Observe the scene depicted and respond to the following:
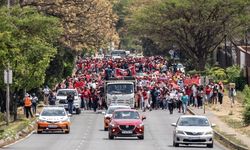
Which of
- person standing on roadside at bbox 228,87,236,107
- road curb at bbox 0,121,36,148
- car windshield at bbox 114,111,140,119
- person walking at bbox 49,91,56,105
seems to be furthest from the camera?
person standing on roadside at bbox 228,87,236,107

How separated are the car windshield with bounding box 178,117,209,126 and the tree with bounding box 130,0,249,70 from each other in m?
47.5

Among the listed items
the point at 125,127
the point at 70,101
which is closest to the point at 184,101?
the point at 70,101

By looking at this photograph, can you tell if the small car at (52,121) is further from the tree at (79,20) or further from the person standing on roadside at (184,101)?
the tree at (79,20)

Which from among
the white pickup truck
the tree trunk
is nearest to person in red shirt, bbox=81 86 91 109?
the white pickup truck

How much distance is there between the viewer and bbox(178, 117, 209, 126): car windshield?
4084 cm

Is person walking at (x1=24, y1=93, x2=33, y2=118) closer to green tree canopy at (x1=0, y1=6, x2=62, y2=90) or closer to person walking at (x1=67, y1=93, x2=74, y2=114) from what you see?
green tree canopy at (x1=0, y1=6, x2=62, y2=90)

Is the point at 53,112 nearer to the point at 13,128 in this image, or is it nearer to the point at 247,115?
the point at 13,128

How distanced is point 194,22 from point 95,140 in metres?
46.0

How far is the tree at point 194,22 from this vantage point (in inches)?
3487

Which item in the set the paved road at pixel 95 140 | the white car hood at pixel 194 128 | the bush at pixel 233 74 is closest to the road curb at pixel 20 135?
the paved road at pixel 95 140

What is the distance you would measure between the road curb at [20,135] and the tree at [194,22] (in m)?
36.7

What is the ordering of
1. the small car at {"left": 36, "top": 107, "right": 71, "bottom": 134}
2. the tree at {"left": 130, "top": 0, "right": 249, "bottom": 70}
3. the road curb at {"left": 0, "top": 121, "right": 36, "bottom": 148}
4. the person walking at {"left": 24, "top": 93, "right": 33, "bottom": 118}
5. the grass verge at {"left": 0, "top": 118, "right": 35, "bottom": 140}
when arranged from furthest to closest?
the tree at {"left": 130, "top": 0, "right": 249, "bottom": 70}, the person walking at {"left": 24, "top": 93, "right": 33, "bottom": 118}, the small car at {"left": 36, "top": 107, "right": 71, "bottom": 134}, the grass verge at {"left": 0, "top": 118, "right": 35, "bottom": 140}, the road curb at {"left": 0, "top": 121, "right": 36, "bottom": 148}

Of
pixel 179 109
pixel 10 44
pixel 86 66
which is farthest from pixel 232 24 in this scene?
pixel 10 44

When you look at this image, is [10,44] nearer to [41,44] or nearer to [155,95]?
[41,44]
